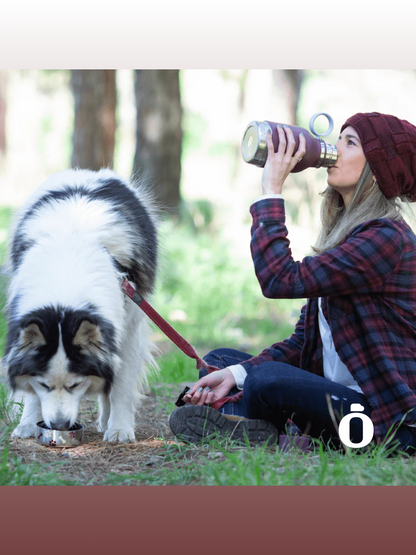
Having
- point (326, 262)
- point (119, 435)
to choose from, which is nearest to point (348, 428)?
point (326, 262)

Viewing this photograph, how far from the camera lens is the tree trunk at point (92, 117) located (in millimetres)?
8609

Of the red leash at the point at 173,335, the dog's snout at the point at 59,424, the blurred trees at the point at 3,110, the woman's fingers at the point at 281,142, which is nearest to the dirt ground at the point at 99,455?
the dog's snout at the point at 59,424

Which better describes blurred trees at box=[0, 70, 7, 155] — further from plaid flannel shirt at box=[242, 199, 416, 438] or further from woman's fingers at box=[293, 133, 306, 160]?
plaid flannel shirt at box=[242, 199, 416, 438]

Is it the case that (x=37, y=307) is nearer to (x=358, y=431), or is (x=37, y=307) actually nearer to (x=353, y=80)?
(x=358, y=431)

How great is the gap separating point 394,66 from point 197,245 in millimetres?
6554

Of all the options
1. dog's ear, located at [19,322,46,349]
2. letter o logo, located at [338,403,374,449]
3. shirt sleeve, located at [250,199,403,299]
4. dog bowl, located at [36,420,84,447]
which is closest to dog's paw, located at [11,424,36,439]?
dog bowl, located at [36,420,84,447]

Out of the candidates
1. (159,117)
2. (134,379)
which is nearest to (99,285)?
(134,379)

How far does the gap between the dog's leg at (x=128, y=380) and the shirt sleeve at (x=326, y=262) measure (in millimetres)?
1232

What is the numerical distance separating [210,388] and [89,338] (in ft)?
2.39

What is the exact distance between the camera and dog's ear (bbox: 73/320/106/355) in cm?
310

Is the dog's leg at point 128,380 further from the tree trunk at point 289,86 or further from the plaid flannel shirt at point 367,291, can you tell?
the tree trunk at point 289,86

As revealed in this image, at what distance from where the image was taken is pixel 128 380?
385 centimetres

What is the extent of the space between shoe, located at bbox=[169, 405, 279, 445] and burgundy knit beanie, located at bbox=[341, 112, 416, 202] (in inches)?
53.0

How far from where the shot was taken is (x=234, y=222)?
35.6ft
